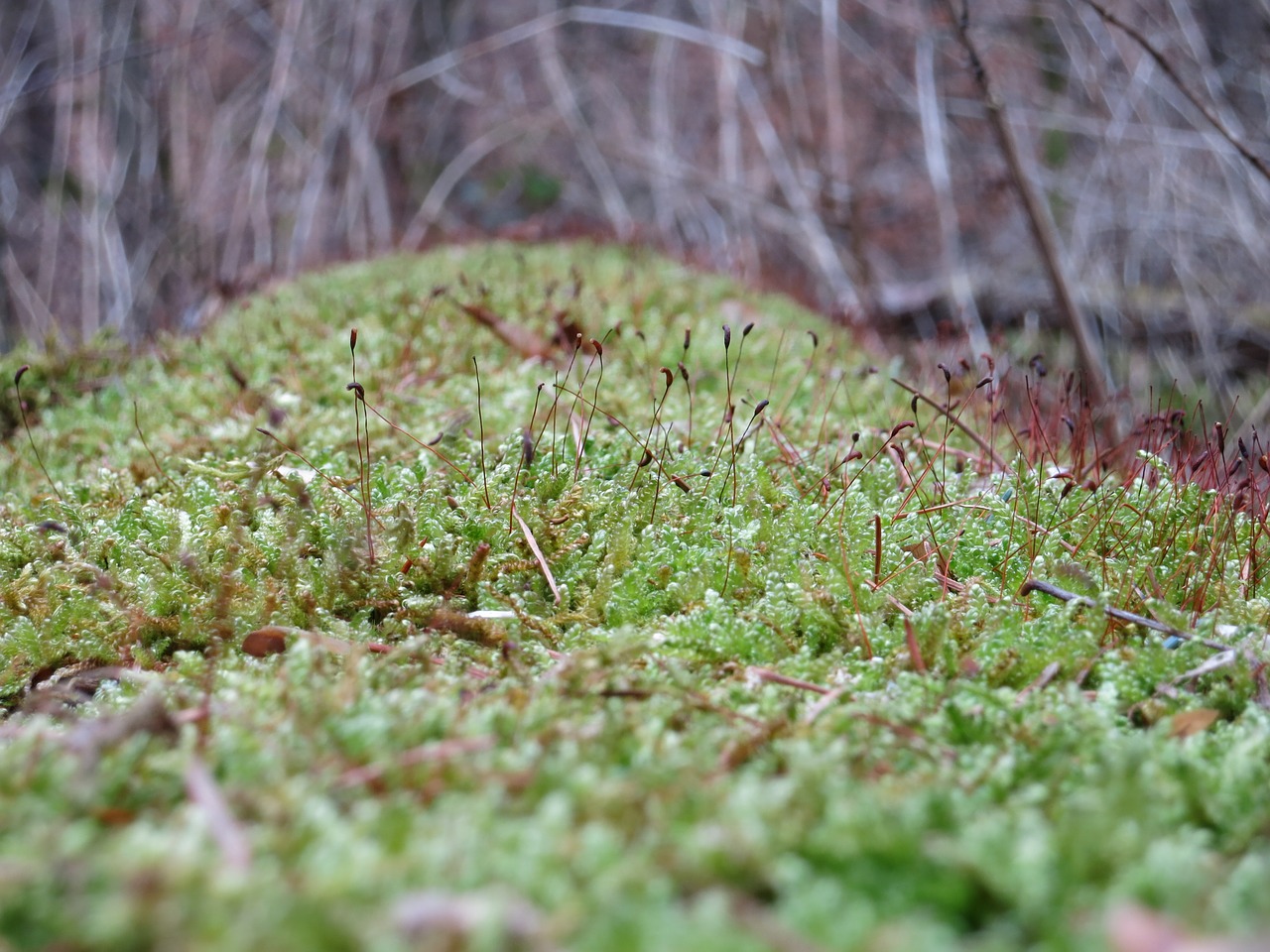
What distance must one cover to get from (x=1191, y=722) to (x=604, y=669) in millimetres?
855

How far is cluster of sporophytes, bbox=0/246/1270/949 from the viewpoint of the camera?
0.74 metres

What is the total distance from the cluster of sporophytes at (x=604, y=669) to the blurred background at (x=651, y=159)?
1.84 meters

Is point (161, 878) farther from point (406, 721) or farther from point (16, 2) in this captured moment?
point (16, 2)

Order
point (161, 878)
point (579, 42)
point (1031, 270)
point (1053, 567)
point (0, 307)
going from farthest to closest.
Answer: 1. point (579, 42)
2. point (1031, 270)
3. point (0, 307)
4. point (1053, 567)
5. point (161, 878)

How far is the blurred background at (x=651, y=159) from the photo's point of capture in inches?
196

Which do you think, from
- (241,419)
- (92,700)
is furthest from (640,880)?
(241,419)

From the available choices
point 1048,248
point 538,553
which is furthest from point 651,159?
point 538,553

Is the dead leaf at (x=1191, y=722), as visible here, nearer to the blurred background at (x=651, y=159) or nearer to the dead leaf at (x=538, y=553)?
the dead leaf at (x=538, y=553)

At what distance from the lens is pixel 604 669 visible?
4.12 feet

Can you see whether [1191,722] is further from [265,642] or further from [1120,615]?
[265,642]

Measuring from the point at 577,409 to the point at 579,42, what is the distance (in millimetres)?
7245

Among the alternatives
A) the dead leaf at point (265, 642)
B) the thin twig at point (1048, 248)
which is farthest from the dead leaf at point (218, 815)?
the thin twig at point (1048, 248)

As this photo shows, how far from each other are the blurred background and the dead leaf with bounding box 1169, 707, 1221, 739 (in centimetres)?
265

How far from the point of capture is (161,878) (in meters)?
0.68
